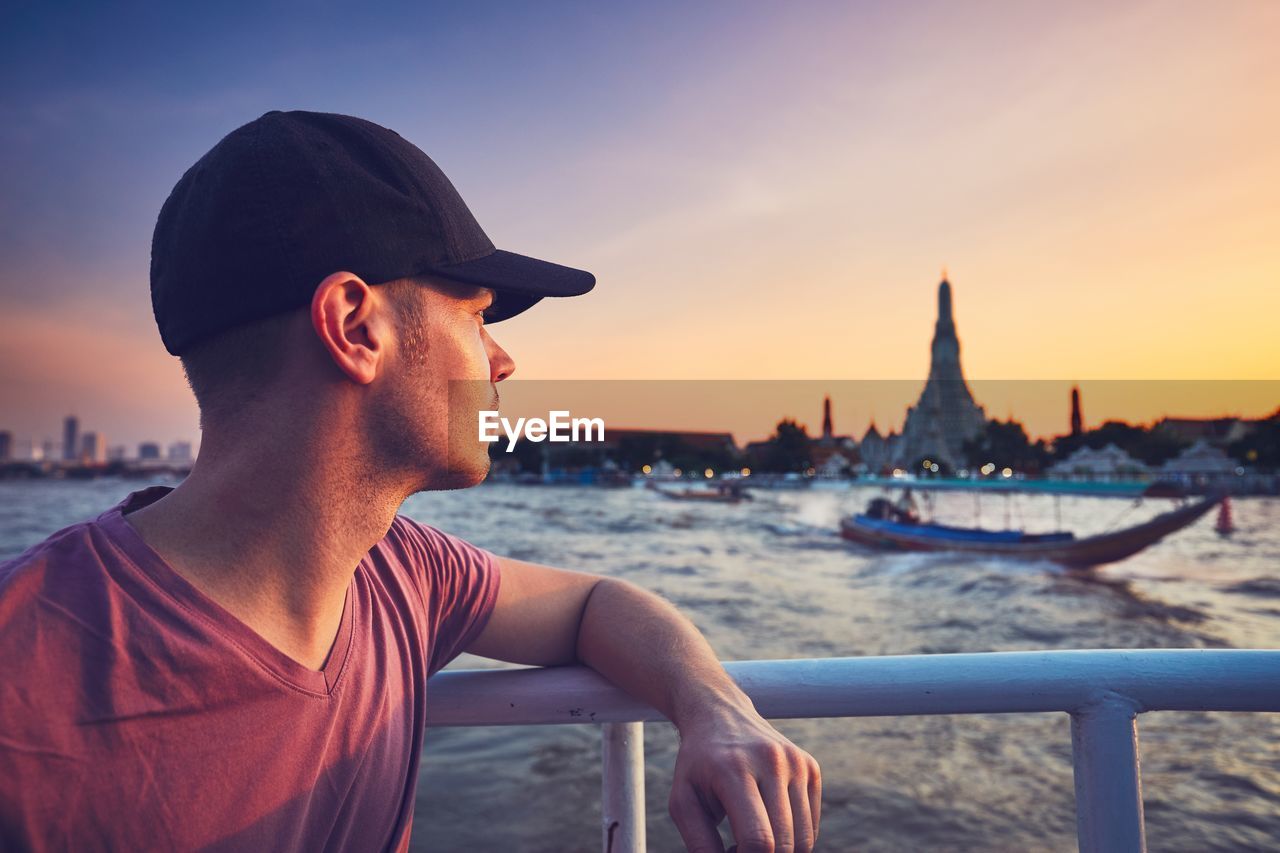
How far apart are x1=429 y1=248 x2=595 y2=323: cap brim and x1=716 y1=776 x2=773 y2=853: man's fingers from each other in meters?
0.72

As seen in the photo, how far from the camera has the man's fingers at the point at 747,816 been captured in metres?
0.81

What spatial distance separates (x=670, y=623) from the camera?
4.13ft

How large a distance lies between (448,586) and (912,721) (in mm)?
14454

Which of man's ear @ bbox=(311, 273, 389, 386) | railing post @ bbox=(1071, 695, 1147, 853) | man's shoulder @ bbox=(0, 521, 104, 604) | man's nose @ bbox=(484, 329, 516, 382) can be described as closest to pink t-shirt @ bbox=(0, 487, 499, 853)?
man's shoulder @ bbox=(0, 521, 104, 604)

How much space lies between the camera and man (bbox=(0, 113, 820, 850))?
753 millimetres

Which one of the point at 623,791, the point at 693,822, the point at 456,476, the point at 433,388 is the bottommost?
the point at 623,791

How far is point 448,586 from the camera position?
135cm

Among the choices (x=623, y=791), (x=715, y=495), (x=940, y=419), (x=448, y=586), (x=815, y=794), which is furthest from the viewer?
(x=940, y=419)

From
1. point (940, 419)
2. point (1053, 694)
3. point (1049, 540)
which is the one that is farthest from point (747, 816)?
point (940, 419)

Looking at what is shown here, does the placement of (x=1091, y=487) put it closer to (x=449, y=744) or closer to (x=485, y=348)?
(x=449, y=744)

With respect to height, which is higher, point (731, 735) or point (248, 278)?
point (248, 278)

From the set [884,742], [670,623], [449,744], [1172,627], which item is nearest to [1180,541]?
[1172,627]

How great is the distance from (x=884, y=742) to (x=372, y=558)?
42.1ft

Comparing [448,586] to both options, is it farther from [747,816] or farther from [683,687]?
[747,816]
